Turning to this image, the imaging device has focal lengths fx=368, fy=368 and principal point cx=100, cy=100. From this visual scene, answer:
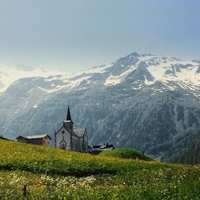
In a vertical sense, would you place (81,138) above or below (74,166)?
below

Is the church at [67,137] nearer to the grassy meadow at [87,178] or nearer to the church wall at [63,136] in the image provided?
the church wall at [63,136]

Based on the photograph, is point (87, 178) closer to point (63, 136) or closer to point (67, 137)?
point (67, 137)

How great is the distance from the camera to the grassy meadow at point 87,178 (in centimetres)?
1873

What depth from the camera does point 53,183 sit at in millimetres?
25500

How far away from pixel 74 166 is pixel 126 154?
150 ft

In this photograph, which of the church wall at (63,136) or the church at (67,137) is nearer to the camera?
the church at (67,137)

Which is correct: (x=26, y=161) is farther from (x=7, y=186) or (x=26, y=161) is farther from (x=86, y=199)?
(x=86, y=199)

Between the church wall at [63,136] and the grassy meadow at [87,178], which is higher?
the grassy meadow at [87,178]

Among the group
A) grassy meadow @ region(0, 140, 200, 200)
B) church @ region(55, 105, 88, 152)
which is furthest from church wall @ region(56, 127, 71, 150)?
grassy meadow @ region(0, 140, 200, 200)

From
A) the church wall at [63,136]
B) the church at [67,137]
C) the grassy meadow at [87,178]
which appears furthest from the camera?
the church wall at [63,136]

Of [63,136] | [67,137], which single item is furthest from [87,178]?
[63,136]

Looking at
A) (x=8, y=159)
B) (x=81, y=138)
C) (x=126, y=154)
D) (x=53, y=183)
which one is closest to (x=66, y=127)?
(x=81, y=138)

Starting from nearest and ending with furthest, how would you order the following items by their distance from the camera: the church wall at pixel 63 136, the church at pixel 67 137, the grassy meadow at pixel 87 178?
the grassy meadow at pixel 87 178 → the church at pixel 67 137 → the church wall at pixel 63 136

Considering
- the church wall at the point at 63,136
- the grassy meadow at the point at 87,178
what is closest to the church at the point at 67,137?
the church wall at the point at 63,136
